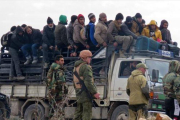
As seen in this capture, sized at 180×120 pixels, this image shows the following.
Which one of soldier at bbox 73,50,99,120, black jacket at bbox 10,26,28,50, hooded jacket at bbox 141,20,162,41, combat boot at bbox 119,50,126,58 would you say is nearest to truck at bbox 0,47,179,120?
combat boot at bbox 119,50,126,58

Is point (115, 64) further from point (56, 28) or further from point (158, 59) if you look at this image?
point (56, 28)

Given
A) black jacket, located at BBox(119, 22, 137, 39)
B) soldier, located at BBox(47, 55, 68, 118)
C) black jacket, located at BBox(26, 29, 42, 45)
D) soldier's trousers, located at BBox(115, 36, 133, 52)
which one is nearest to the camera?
soldier, located at BBox(47, 55, 68, 118)

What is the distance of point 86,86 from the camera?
388 inches

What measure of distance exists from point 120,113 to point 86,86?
276 centimetres

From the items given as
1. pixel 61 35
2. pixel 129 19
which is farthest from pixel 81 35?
pixel 129 19

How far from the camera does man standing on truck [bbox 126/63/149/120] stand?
34.1ft

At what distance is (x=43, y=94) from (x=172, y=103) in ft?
15.3

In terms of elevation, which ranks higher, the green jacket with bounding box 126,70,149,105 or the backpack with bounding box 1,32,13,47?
the backpack with bounding box 1,32,13,47

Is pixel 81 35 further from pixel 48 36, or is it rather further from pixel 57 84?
pixel 57 84

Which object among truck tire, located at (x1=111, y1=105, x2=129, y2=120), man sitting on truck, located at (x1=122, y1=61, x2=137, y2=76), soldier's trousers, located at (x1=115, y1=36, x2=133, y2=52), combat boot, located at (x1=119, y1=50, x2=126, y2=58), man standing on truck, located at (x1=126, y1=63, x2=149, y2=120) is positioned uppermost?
soldier's trousers, located at (x1=115, y1=36, x2=133, y2=52)

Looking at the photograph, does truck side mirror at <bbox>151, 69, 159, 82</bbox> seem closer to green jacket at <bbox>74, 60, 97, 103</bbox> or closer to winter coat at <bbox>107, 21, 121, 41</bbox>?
winter coat at <bbox>107, 21, 121, 41</bbox>

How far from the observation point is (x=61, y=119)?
9.02 meters

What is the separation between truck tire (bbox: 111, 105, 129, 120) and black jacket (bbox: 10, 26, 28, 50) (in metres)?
4.23

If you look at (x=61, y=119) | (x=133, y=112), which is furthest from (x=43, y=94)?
(x=61, y=119)
